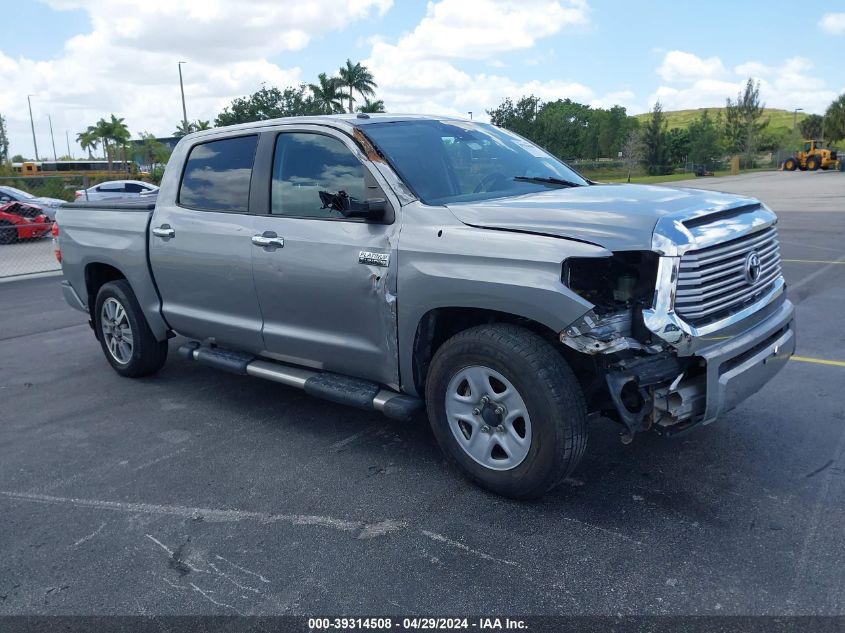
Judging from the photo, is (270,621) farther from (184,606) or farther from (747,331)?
(747,331)

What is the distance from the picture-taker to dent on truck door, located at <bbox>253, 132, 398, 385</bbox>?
4.03 m

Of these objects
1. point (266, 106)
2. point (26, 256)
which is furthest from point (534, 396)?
point (266, 106)

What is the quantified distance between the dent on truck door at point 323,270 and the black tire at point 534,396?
578 millimetres

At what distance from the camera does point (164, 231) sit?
17.5 ft

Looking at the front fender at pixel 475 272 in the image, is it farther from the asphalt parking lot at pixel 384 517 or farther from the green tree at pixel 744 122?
the green tree at pixel 744 122

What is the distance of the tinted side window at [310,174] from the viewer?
428 cm

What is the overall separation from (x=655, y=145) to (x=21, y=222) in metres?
63.9

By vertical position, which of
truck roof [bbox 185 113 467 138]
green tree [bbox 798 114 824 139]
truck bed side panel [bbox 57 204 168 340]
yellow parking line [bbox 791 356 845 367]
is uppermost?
green tree [bbox 798 114 824 139]

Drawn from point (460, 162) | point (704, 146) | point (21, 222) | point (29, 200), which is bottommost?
point (21, 222)

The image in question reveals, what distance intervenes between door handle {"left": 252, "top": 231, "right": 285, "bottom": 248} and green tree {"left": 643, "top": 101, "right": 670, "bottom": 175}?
71.6 m

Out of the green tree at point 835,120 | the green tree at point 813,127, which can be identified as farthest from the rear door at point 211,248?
the green tree at point 813,127

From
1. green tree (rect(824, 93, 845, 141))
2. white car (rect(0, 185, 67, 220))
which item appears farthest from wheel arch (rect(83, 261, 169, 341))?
green tree (rect(824, 93, 845, 141))

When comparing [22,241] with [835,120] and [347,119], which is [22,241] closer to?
[347,119]

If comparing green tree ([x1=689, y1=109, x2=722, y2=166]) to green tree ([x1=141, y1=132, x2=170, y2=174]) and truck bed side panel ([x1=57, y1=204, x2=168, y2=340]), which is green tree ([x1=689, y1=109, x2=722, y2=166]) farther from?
truck bed side panel ([x1=57, y1=204, x2=168, y2=340])
